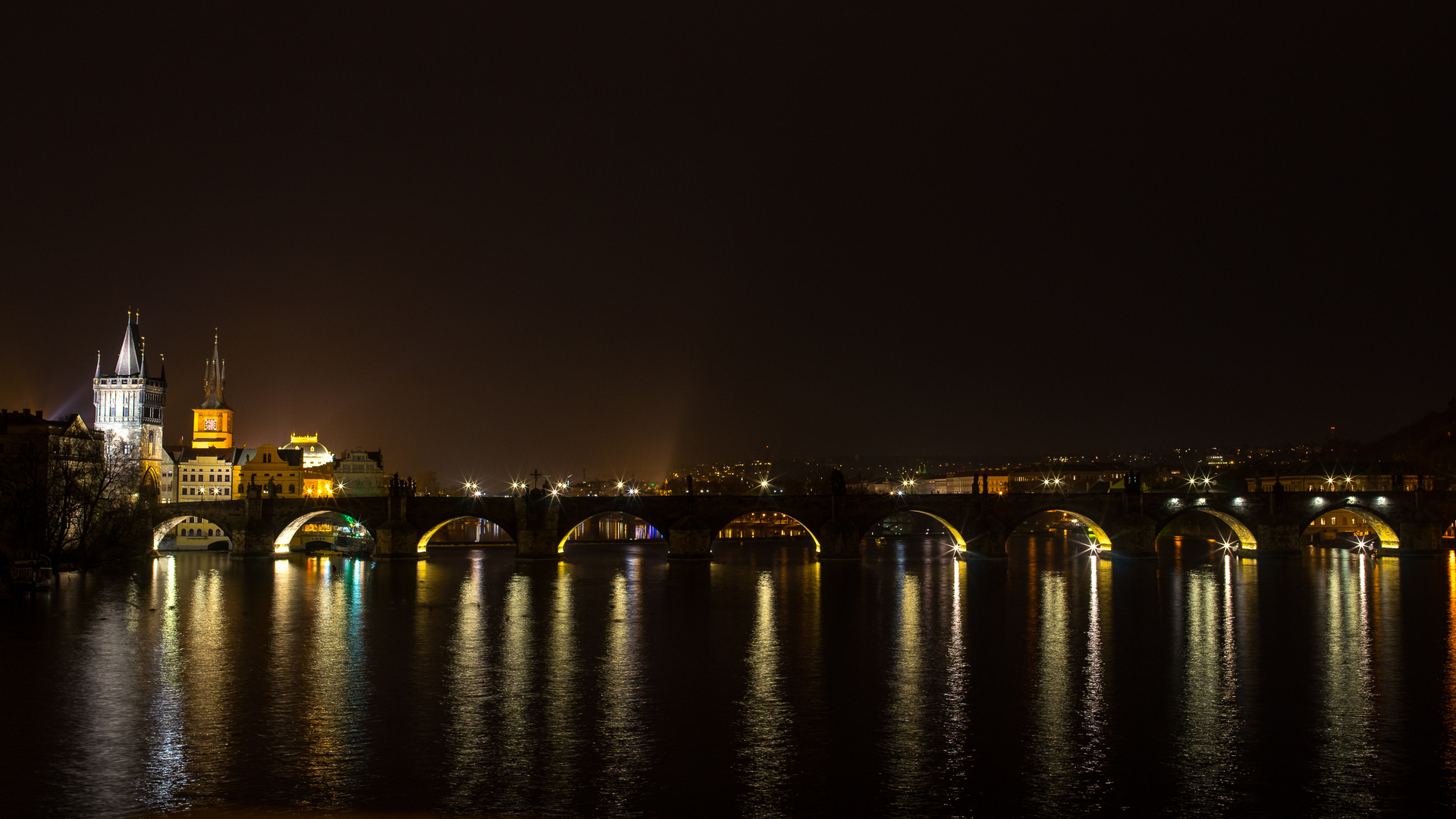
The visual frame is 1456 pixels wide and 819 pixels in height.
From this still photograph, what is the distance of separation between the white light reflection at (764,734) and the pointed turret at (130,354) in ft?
313

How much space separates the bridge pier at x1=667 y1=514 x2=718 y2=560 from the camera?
72562 mm

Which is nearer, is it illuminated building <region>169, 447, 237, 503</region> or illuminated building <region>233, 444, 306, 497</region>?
illuminated building <region>233, 444, 306, 497</region>

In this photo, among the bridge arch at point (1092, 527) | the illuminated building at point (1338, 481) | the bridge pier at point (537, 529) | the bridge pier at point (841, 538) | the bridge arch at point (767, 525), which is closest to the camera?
the bridge pier at point (841, 538)

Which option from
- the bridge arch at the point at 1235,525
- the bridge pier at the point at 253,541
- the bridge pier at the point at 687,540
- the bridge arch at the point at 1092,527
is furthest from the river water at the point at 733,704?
the bridge pier at the point at 253,541

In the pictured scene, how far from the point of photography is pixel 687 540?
72.7 metres

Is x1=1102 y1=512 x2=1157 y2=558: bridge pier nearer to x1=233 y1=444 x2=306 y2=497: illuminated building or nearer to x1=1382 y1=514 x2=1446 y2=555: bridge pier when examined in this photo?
x1=1382 y1=514 x2=1446 y2=555: bridge pier

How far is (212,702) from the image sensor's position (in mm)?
25891

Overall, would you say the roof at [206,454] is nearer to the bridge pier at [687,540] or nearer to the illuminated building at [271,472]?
the illuminated building at [271,472]

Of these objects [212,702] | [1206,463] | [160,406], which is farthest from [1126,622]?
[1206,463]

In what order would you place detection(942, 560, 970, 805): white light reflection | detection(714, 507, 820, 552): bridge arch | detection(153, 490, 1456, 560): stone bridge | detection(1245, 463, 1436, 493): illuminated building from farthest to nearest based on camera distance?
1. detection(1245, 463, 1436, 493): illuminated building
2. detection(714, 507, 820, 552): bridge arch
3. detection(153, 490, 1456, 560): stone bridge
4. detection(942, 560, 970, 805): white light reflection

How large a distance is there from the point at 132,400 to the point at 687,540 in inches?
2617

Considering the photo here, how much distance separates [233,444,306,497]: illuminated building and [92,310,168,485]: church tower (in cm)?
735

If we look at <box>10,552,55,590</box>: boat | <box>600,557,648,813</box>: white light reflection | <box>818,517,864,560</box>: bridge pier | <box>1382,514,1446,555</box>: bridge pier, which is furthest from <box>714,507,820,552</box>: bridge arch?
<box>1382,514,1446,555</box>: bridge pier

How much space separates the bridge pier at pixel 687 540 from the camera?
72.6m
